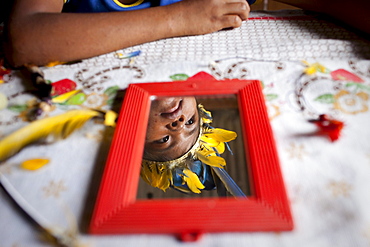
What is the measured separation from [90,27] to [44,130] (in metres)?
0.20

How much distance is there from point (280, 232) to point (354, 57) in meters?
0.36

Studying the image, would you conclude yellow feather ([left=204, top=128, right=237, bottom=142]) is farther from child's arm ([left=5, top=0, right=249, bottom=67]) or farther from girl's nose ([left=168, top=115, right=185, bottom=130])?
child's arm ([left=5, top=0, right=249, bottom=67])

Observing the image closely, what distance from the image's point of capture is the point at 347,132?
389 mm

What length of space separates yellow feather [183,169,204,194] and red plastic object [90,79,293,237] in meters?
0.03

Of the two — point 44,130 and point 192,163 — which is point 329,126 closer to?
point 192,163

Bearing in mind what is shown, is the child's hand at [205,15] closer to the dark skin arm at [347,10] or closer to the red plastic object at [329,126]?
the dark skin arm at [347,10]

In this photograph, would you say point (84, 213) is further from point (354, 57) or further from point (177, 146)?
point (354, 57)

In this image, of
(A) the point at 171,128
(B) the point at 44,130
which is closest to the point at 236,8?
(A) the point at 171,128

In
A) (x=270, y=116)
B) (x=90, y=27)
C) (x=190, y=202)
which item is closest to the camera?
(x=190, y=202)

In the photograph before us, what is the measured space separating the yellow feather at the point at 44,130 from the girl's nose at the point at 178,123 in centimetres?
11

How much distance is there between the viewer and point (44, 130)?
426mm

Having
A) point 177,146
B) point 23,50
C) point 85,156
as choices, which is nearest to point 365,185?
point 177,146

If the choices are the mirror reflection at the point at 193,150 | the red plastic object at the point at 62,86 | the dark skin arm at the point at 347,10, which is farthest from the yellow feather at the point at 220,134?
the dark skin arm at the point at 347,10

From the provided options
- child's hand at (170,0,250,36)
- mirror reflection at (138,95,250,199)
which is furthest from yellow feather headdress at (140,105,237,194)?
child's hand at (170,0,250,36)
